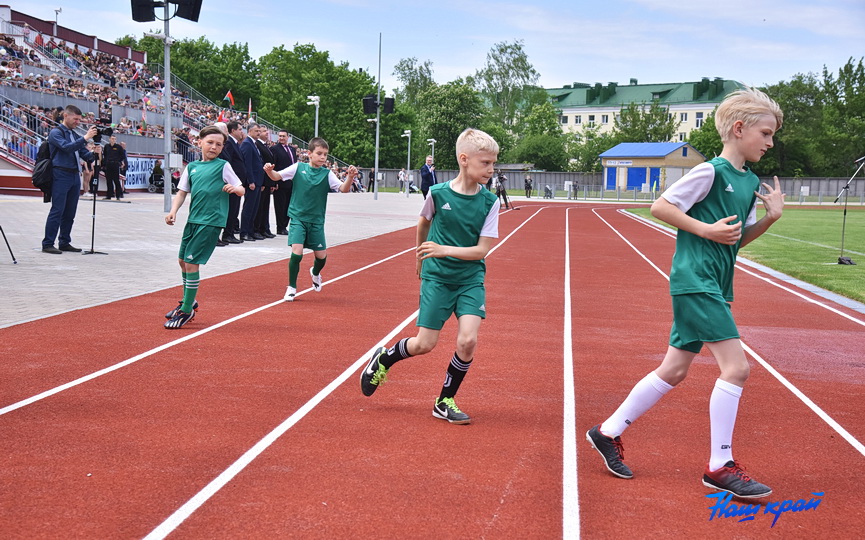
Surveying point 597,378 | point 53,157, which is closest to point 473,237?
point 597,378

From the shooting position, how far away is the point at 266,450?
178 inches

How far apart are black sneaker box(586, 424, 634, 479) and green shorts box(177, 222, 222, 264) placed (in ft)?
15.5

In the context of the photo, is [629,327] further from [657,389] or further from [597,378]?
[657,389]

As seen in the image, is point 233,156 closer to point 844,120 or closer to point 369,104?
point 369,104

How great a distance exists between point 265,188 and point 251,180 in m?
1.41

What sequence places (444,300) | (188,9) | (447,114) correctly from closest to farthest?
(444,300)
(188,9)
(447,114)

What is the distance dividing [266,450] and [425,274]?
1.42 m

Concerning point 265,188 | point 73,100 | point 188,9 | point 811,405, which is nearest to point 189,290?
point 811,405

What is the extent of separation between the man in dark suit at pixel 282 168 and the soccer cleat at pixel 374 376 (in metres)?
10.4

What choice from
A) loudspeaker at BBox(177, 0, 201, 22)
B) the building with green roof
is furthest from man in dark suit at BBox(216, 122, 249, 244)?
the building with green roof

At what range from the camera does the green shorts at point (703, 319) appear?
12.7ft

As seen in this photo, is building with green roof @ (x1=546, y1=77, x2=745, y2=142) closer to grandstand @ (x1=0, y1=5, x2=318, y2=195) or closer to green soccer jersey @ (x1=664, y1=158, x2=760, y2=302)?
grandstand @ (x1=0, y1=5, x2=318, y2=195)

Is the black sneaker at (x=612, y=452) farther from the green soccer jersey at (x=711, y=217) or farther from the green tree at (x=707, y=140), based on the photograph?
the green tree at (x=707, y=140)

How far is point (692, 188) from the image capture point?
400 centimetres
